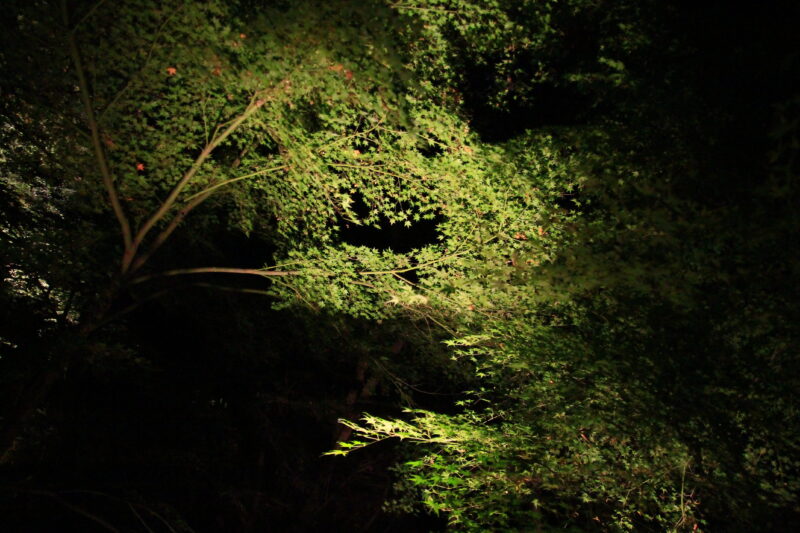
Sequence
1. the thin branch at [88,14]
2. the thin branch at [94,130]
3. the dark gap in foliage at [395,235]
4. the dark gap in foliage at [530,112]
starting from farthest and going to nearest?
the dark gap in foliage at [395,235], the dark gap in foliage at [530,112], the thin branch at [94,130], the thin branch at [88,14]

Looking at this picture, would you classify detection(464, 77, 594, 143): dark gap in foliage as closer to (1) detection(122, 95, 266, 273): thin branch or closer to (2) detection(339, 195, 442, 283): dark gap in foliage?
(1) detection(122, 95, 266, 273): thin branch

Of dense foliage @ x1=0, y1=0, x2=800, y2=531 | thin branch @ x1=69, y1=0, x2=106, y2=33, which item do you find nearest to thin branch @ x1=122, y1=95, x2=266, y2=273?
dense foliage @ x1=0, y1=0, x2=800, y2=531

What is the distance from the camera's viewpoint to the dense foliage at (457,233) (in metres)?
2.69

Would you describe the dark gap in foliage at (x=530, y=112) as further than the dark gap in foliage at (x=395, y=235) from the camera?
No

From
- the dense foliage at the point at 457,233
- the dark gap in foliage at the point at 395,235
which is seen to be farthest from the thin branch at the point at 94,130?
the dark gap in foliage at the point at 395,235

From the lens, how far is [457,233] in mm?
5230

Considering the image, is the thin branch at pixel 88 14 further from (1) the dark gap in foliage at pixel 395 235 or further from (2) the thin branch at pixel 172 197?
(1) the dark gap in foliage at pixel 395 235

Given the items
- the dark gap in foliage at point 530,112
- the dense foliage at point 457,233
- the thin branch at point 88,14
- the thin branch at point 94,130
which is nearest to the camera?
the dense foliage at point 457,233

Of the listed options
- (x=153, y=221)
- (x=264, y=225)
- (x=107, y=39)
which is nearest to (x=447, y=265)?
(x=264, y=225)

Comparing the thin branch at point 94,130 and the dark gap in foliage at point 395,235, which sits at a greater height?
the dark gap in foliage at point 395,235

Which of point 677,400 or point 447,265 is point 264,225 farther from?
point 677,400

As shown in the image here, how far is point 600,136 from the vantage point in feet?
10.7

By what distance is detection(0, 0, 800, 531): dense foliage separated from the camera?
269 centimetres

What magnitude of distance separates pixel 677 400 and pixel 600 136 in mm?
2046
